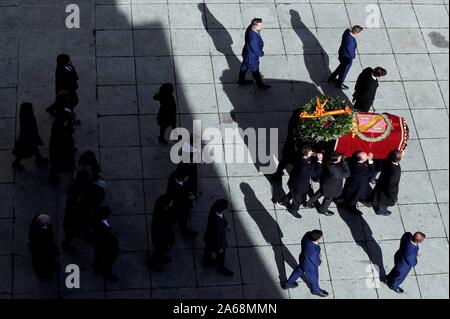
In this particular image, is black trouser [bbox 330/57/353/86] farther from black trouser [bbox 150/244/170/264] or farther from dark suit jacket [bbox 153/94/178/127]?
black trouser [bbox 150/244/170/264]

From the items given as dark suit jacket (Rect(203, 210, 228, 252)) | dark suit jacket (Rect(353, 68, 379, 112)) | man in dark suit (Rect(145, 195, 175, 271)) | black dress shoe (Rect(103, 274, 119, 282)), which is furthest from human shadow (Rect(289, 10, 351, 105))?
black dress shoe (Rect(103, 274, 119, 282))

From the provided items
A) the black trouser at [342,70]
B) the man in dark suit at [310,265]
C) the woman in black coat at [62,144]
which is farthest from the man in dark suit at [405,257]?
the woman in black coat at [62,144]

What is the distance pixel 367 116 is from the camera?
14.1 metres

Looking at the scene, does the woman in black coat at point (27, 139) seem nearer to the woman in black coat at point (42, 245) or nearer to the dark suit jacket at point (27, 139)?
the dark suit jacket at point (27, 139)

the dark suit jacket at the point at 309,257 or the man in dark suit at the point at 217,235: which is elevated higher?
the man in dark suit at the point at 217,235

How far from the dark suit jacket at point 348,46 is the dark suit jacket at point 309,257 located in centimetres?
458

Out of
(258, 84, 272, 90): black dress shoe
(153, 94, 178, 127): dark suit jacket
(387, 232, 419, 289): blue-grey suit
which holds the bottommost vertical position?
(387, 232, 419, 289): blue-grey suit

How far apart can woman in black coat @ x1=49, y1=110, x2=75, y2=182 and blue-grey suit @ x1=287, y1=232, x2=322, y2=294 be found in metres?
4.09

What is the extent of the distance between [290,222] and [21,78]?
5784mm

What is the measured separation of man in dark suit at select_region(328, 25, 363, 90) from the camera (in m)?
15.0

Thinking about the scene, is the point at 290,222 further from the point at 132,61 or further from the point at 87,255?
the point at 132,61

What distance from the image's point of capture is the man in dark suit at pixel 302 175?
1293 centimetres

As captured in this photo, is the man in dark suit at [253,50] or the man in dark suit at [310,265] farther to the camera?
the man in dark suit at [253,50]

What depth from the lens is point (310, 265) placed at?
1224 centimetres
